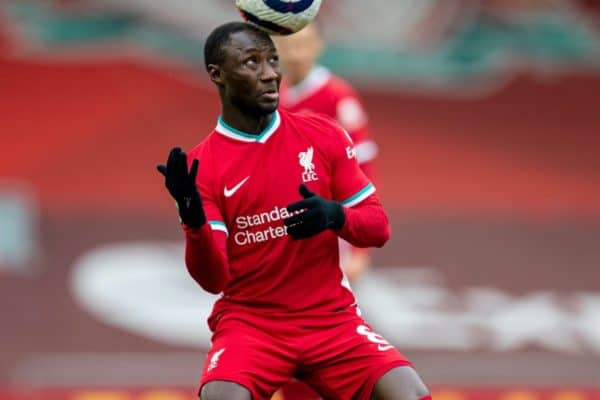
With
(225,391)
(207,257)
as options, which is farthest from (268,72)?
(225,391)

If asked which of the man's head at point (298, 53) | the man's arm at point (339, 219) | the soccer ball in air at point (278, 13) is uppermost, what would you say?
the man's head at point (298, 53)

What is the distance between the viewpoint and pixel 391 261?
11.6m

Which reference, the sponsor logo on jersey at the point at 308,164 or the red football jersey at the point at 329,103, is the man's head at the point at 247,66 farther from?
the red football jersey at the point at 329,103

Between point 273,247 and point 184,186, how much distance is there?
0.59m

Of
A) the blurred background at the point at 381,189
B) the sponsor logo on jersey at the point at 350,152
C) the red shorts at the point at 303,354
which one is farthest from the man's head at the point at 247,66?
the blurred background at the point at 381,189

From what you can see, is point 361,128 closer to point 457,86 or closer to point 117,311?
point 117,311

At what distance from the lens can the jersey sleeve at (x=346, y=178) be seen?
5.85 m

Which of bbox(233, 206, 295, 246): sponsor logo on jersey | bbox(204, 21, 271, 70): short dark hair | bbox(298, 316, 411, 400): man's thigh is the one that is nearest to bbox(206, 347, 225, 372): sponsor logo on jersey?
bbox(298, 316, 411, 400): man's thigh

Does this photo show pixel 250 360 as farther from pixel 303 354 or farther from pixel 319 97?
pixel 319 97

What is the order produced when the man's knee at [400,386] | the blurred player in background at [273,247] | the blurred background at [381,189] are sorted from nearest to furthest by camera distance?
the man's knee at [400,386], the blurred player in background at [273,247], the blurred background at [381,189]

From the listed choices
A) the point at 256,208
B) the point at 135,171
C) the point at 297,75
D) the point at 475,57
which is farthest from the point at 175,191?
the point at 475,57

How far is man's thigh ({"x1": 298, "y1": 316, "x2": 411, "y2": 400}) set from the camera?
18.8 ft

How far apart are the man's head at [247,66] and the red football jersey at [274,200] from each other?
18 cm

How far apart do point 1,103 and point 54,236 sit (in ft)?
4.25
